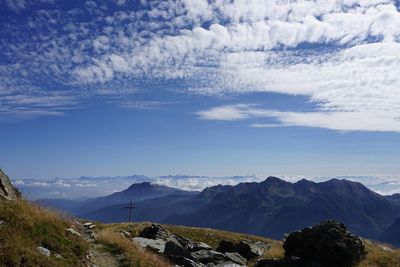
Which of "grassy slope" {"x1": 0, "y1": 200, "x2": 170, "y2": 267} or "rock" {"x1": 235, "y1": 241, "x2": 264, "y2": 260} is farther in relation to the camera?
"rock" {"x1": 235, "y1": 241, "x2": 264, "y2": 260}

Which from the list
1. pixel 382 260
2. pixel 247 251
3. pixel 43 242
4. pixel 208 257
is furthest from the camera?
pixel 247 251

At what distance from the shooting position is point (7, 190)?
26406 millimetres

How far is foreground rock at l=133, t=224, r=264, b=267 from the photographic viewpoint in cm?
3126

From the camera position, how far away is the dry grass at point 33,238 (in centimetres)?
1844

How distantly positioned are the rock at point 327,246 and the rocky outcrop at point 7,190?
22539mm

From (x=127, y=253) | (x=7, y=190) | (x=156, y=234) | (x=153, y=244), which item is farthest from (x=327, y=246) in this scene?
(x=7, y=190)

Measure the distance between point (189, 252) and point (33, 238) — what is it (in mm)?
15815

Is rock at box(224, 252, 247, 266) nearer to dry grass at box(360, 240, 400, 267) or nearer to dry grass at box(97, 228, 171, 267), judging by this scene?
dry grass at box(360, 240, 400, 267)

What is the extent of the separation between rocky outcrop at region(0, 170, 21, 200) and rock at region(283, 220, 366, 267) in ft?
73.9

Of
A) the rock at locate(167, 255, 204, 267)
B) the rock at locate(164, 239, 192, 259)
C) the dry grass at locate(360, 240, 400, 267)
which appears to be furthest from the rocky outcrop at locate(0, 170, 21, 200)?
the dry grass at locate(360, 240, 400, 267)

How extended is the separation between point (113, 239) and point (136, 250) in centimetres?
235

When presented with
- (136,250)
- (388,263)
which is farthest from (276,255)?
(136,250)

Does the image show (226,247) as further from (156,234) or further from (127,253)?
(127,253)

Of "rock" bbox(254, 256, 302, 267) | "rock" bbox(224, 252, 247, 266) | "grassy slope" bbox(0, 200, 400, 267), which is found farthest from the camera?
"rock" bbox(224, 252, 247, 266)
